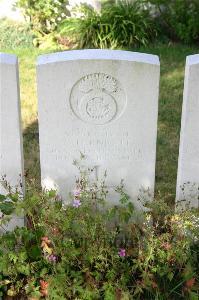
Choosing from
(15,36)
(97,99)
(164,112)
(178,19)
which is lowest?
(164,112)

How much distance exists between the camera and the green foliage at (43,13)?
7.75 m

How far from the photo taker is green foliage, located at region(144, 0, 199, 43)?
758 cm

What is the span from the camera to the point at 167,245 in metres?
3.46

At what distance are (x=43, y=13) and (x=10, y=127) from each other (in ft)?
15.0

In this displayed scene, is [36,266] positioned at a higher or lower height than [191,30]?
lower

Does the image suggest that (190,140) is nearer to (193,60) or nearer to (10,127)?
(193,60)

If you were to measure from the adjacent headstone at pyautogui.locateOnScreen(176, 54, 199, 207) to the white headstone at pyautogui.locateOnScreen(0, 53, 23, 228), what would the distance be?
1099 millimetres

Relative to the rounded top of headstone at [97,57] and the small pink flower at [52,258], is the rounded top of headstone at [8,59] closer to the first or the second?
the rounded top of headstone at [97,57]

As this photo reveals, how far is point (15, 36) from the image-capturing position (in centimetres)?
784

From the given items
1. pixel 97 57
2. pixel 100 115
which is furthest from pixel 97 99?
pixel 97 57

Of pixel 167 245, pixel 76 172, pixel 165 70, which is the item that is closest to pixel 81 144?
pixel 76 172

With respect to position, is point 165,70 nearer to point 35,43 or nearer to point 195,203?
point 35,43

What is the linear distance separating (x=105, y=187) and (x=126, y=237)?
0.43m

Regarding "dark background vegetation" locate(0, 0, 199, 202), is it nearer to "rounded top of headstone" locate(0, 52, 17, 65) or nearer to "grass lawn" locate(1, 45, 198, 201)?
"grass lawn" locate(1, 45, 198, 201)
